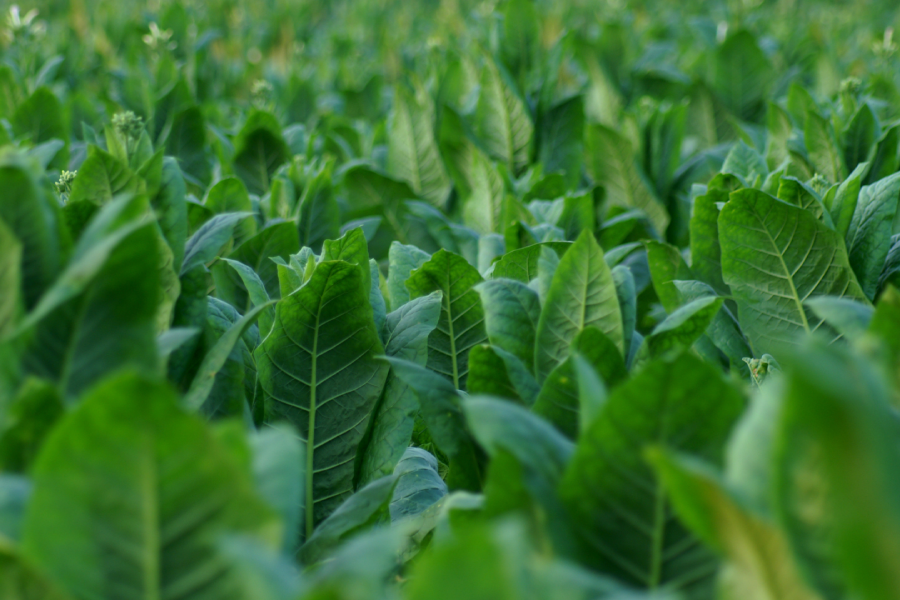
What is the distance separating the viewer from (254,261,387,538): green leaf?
1.51 meters

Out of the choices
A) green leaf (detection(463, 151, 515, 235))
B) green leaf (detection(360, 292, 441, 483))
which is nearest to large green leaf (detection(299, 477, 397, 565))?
green leaf (detection(360, 292, 441, 483))

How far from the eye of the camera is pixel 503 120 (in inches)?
129

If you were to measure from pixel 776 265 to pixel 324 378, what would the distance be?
3.45 ft

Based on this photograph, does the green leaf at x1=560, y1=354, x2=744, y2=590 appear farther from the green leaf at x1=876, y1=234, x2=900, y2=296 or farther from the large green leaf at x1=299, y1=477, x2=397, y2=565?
the green leaf at x1=876, y1=234, x2=900, y2=296

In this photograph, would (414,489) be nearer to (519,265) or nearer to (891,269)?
(519,265)

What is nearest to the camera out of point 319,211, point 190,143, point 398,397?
point 398,397

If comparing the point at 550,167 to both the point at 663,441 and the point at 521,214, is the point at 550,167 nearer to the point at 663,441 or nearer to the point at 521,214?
the point at 521,214

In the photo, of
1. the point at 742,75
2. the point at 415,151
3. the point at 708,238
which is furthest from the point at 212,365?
the point at 742,75

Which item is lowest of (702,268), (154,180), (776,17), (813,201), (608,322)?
(776,17)

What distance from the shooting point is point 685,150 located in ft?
13.0

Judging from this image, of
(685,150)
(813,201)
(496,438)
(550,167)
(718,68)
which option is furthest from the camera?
(718,68)

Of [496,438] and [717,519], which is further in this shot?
[496,438]

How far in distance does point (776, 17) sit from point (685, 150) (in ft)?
15.2

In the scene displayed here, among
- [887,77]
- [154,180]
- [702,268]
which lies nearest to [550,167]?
[702,268]
